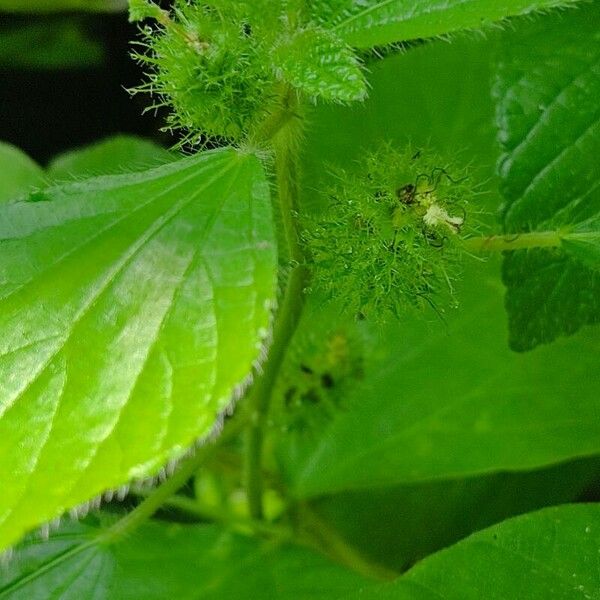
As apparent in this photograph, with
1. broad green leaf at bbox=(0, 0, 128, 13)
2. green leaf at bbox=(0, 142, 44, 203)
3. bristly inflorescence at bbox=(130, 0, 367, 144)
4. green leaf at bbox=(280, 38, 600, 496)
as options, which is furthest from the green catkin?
broad green leaf at bbox=(0, 0, 128, 13)

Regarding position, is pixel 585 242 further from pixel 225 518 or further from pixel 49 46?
pixel 49 46

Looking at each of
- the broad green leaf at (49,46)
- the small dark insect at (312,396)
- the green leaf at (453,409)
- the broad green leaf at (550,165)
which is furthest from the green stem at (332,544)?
the broad green leaf at (49,46)

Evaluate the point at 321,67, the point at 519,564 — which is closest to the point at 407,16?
the point at 321,67

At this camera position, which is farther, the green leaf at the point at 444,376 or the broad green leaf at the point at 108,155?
the broad green leaf at the point at 108,155

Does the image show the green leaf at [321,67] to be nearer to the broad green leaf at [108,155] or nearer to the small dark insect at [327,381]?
the small dark insect at [327,381]

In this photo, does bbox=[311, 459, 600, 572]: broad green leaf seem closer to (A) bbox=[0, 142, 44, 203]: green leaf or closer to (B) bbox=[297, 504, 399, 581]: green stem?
(B) bbox=[297, 504, 399, 581]: green stem

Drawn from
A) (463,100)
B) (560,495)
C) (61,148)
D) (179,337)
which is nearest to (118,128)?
(61,148)
